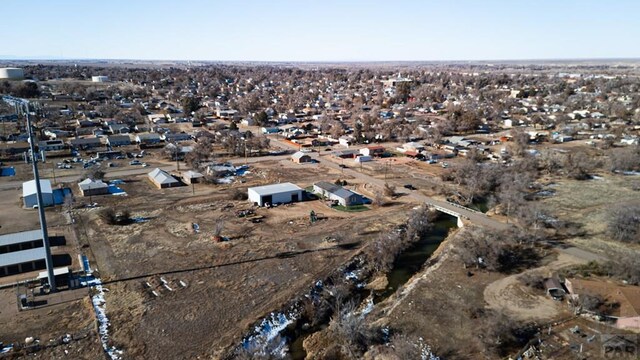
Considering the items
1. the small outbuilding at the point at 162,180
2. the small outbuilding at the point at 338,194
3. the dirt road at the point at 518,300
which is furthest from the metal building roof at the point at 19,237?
the dirt road at the point at 518,300

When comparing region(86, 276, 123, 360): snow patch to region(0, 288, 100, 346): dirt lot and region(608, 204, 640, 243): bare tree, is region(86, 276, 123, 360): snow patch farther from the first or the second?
region(608, 204, 640, 243): bare tree

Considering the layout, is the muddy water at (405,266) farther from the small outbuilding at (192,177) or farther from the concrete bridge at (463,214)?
the small outbuilding at (192,177)

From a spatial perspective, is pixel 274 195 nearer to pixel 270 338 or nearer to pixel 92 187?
pixel 92 187

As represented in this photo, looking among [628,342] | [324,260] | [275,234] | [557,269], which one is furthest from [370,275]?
[628,342]

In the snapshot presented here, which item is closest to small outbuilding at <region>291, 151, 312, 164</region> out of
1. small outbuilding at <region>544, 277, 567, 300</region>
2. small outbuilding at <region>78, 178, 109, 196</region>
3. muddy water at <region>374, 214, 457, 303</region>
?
small outbuilding at <region>78, 178, 109, 196</region>

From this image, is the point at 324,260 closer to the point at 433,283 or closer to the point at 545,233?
the point at 433,283

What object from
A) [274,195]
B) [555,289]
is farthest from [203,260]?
[555,289]

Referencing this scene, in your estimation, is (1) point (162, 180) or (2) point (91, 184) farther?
(1) point (162, 180)
